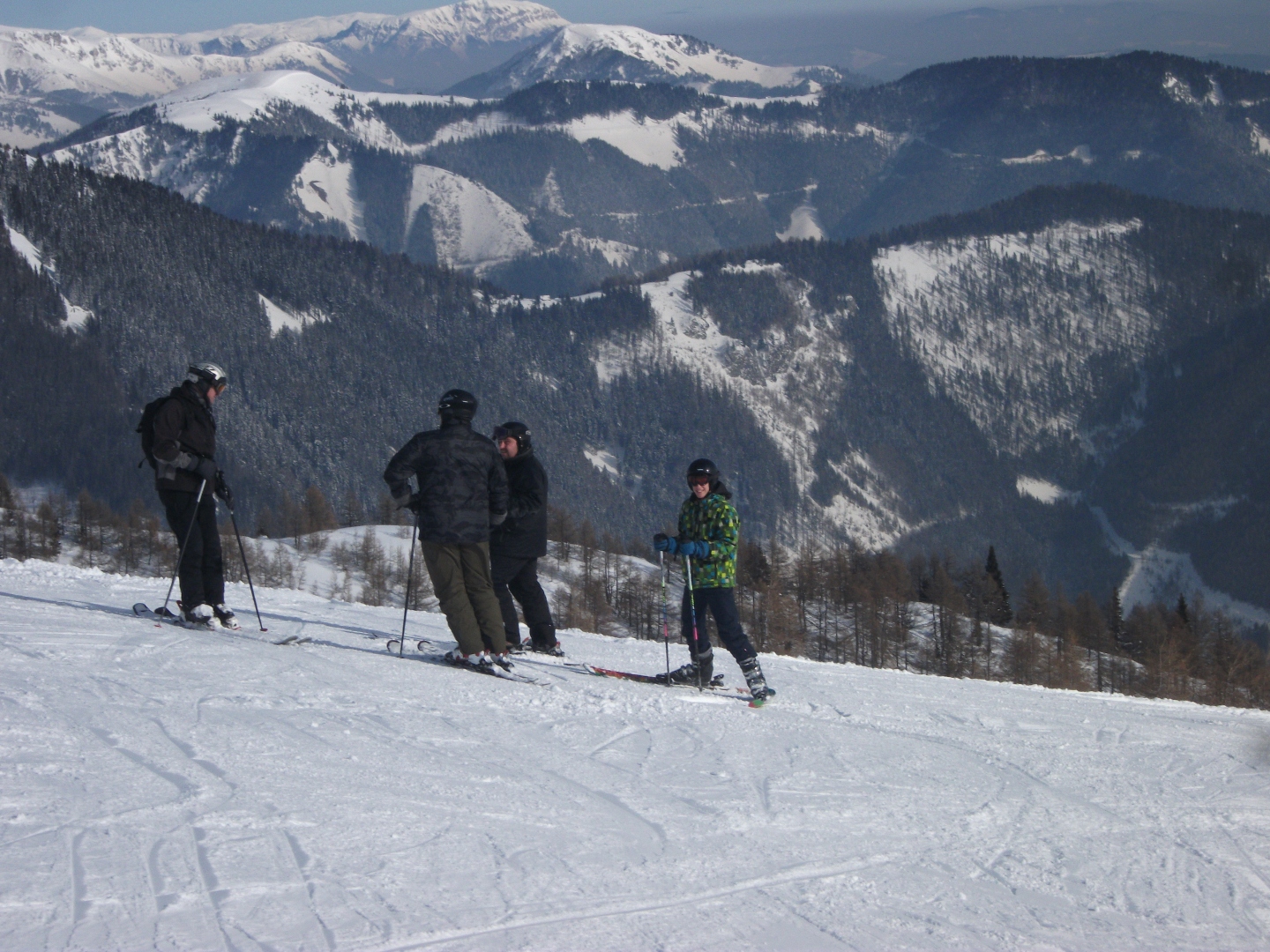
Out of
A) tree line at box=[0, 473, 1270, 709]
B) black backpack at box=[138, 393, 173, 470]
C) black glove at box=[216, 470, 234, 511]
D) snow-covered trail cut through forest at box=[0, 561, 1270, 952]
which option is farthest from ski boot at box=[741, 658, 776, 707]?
tree line at box=[0, 473, 1270, 709]

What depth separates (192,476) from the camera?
9969 mm

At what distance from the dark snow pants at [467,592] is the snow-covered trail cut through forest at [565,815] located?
1.59ft

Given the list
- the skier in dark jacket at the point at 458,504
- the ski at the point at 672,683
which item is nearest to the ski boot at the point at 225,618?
the skier in dark jacket at the point at 458,504

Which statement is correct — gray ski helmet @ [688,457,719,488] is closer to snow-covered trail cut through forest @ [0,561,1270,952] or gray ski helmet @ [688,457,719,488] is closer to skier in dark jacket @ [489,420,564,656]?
skier in dark jacket @ [489,420,564,656]

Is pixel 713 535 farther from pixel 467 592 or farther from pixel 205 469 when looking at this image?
pixel 205 469

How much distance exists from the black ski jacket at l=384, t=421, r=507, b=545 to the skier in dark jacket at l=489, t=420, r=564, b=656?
74cm

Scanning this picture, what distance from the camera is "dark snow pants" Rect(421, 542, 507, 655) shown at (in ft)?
30.1

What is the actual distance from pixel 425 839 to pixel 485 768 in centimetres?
131

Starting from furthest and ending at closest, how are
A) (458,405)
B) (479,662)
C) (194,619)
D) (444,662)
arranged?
(194,619)
(444,662)
(479,662)
(458,405)

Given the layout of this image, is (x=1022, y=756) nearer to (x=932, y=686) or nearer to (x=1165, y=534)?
(x=932, y=686)

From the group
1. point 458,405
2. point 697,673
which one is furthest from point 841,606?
point 458,405

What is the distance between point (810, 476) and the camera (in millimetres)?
197250

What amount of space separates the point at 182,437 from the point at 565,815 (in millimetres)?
6167

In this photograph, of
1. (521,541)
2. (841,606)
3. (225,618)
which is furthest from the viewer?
(841,606)
